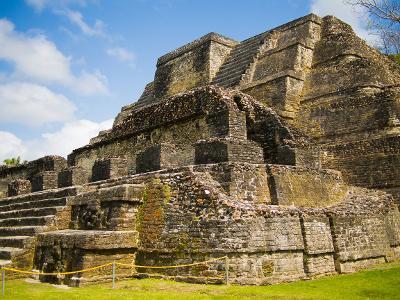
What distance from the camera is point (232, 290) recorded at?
308 inches

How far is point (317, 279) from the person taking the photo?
9.17m

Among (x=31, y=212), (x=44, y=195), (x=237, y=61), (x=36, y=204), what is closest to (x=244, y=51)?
(x=237, y=61)

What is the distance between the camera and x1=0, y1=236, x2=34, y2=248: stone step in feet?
35.3

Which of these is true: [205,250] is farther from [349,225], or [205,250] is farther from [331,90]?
[331,90]

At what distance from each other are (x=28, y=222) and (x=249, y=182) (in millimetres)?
6081

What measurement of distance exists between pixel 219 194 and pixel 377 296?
11.3 feet

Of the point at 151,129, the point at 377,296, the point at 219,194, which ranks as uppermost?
the point at 151,129

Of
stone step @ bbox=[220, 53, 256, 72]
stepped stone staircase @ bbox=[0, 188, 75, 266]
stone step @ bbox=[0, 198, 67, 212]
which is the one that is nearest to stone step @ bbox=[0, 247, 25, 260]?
stepped stone staircase @ bbox=[0, 188, 75, 266]

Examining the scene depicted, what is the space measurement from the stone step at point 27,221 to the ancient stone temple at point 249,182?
0.09 feet

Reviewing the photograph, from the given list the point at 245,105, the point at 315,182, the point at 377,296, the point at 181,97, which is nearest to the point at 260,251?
the point at 377,296

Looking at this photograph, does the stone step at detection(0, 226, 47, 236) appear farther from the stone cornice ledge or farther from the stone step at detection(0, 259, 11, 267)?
the stone cornice ledge

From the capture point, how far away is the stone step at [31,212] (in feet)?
38.3

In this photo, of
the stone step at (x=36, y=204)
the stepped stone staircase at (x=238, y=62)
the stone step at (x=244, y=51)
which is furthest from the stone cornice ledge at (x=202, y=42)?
the stone step at (x=36, y=204)

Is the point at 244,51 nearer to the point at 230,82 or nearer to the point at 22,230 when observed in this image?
the point at 230,82
